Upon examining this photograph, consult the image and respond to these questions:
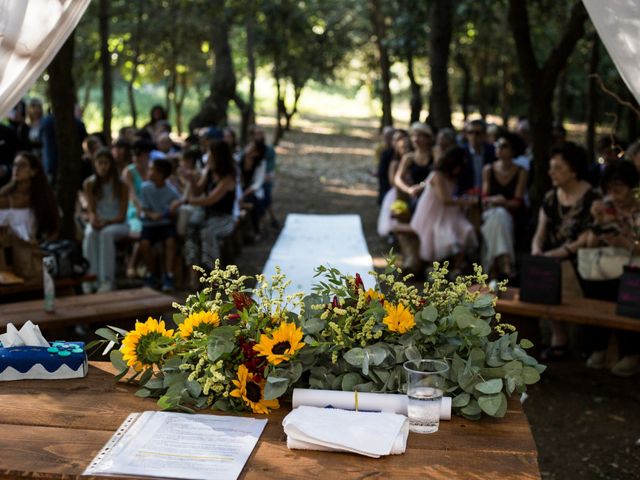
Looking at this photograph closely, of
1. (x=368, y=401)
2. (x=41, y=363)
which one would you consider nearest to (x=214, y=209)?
(x=41, y=363)

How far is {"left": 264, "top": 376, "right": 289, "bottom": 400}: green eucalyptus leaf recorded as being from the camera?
3.14m

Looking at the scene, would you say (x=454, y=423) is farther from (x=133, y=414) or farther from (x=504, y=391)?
(x=133, y=414)

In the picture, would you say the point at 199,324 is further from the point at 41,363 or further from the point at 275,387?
the point at 41,363

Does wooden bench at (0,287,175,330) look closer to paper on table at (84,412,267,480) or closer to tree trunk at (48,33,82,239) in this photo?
tree trunk at (48,33,82,239)

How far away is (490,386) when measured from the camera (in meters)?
3.14

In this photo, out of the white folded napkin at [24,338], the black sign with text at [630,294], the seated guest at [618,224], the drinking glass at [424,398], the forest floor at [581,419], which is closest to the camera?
the drinking glass at [424,398]

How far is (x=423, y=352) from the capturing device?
3.29m

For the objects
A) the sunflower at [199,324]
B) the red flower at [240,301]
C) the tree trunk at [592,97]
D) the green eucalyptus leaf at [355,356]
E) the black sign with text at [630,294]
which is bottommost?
the black sign with text at [630,294]

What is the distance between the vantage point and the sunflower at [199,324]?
337cm

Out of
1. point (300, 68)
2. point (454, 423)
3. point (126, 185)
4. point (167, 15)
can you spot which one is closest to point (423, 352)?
point (454, 423)

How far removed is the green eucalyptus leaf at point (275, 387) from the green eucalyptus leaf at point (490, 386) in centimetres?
61

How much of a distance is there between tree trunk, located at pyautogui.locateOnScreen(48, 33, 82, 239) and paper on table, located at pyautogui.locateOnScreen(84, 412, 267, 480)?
232 inches

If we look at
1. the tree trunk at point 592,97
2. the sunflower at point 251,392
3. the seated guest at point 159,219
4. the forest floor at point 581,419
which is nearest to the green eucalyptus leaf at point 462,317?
the sunflower at point 251,392

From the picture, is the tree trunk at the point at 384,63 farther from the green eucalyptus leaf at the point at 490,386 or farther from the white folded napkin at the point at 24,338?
the green eucalyptus leaf at the point at 490,386
